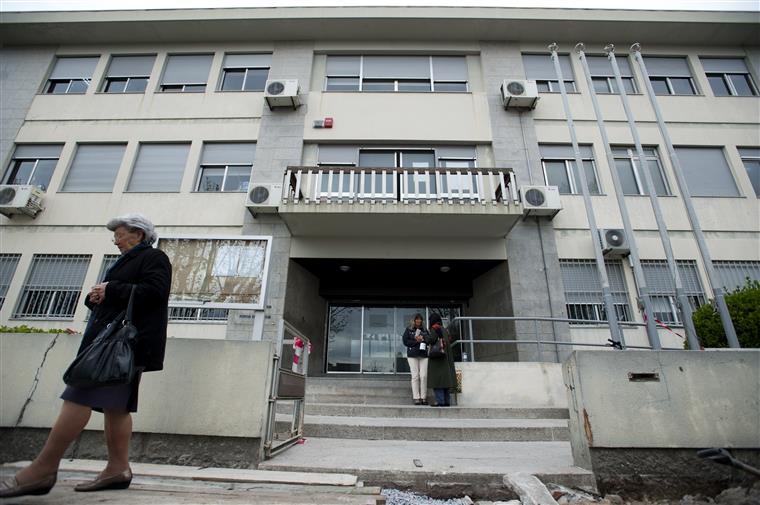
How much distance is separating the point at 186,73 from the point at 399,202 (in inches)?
333

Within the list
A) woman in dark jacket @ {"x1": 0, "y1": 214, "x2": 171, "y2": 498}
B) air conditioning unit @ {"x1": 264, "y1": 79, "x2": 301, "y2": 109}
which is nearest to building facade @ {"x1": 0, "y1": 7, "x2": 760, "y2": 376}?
air conditioning unit @ {"x1": 264, "y1": 79, "x2": 301, "y2": 109}

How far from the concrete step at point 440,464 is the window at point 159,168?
339 inches

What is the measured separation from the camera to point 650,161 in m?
10.3

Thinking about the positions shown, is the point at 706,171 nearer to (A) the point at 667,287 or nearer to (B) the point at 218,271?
(A) the point at 667,287

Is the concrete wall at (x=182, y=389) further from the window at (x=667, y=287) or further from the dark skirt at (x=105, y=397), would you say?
the window at (x=667, y=287)

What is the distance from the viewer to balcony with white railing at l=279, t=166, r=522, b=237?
27.1 feet

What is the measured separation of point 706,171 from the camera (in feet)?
33.2

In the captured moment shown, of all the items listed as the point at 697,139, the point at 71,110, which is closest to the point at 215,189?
the point at 71,110

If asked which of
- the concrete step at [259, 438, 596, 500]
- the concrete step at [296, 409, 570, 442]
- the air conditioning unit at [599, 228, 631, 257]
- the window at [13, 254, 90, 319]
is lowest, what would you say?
the concrete step at [259, 438, 596, 500]

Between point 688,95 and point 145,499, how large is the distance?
14954 millimetres

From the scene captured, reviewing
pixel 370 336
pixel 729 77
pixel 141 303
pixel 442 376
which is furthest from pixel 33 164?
pixel 729 77

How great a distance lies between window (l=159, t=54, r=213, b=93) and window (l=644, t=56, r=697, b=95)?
13786 mm

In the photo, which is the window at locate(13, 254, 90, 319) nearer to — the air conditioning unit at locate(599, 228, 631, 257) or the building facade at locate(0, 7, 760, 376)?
the building facade at locate(0, 7, 760, 376)

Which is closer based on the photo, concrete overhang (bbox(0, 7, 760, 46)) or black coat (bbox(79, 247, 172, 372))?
black coat (bbox(79, 247, 172, 372))
